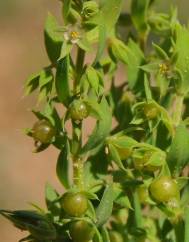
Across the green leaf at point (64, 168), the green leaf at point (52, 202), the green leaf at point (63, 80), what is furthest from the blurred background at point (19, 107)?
the green leaf at point (63, 80)

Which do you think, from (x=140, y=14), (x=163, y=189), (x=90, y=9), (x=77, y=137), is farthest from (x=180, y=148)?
(x=140, y=14)

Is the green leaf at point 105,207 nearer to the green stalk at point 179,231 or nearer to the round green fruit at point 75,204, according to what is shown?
the round green fruit at point 75,204

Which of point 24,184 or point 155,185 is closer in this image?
point 155,185

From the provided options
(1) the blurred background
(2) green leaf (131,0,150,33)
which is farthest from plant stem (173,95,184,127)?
(1) the blurred background

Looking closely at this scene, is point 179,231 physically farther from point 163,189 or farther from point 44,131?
point 44,131

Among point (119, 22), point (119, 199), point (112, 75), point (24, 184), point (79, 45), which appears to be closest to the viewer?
point (79, 45)

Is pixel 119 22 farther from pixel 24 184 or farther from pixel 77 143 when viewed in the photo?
pixel 24 184

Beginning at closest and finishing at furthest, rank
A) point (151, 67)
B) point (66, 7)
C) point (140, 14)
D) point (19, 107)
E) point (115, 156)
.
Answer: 1. point (66, 7)
2. point (115, 156)
3. point (151, 67)
4. point (140, 14)
5. point (19, 107)

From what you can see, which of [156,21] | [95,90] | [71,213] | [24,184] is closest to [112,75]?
[156,21]
